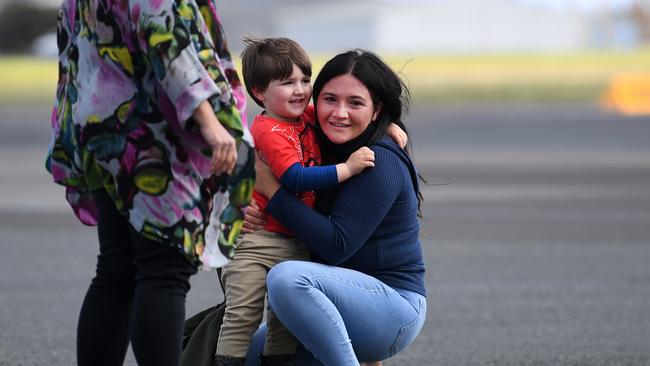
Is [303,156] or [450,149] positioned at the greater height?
[303,156]

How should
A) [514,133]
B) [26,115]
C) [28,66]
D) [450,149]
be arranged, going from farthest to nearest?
1. [28,66]
2. [26,115]
3. [514,133]
4. [450,149]

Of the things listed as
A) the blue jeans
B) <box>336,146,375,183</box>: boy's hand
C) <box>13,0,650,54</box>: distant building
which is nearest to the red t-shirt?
<box>336,146,375,183</box>: boy's hand

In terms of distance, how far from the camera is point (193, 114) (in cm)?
290

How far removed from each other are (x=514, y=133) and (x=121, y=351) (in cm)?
1488

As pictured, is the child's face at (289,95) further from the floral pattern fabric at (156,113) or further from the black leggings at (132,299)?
the black leggings at (132,299)

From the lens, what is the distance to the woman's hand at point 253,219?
355cm

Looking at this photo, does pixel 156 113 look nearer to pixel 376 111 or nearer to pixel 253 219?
pixel 253 219

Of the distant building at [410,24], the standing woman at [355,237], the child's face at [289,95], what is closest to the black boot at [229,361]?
the standing woman at [355,237]

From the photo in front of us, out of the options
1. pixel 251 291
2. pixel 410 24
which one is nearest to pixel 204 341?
pixel 251 291

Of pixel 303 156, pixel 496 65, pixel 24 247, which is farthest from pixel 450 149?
pixel 496 65

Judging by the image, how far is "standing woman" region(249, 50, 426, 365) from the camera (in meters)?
3.38

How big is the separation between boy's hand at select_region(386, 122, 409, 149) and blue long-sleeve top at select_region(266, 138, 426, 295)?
0.03 meters

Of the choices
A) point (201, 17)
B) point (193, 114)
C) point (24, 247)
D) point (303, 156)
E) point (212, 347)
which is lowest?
point (24, 247)

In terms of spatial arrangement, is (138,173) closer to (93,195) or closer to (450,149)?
(93,195)
